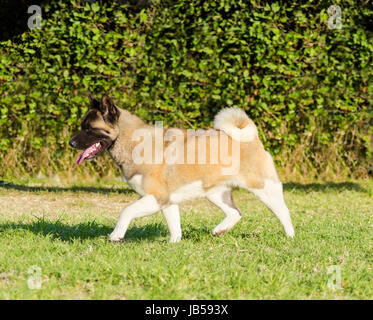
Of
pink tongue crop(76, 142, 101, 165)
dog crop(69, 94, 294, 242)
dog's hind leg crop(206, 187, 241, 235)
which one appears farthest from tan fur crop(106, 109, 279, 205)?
dog's hind leg crop(206, 187, 241, 235)

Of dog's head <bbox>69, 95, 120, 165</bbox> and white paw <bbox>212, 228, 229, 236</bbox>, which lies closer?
dog's head <bbox>69, 95, 120, 165</bbox>

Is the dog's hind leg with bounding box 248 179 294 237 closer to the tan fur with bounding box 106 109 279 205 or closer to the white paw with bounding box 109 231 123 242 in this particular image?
the tan fur with bounding box 106 109 279 205

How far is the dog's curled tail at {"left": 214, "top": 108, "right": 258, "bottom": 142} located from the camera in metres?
4.94

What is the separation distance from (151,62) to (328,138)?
3144mm

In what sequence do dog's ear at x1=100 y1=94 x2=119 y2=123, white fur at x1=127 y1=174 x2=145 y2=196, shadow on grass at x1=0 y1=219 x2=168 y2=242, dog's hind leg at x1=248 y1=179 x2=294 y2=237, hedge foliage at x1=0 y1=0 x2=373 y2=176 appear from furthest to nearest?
hedge foliage at x1=0 y1=0 x2=373 y2=176, shadow on grass at x1=0 y1=219 x2=168 y2=242, dog's hind leg at x1=248 y1=179 x2=294 y2=237, dog's ear at x1=100 y1=94 x2=119 y2=123, white fur at x1=127 y1=174 x2=145 y2=196

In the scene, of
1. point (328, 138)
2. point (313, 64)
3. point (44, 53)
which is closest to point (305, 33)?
point (313, 64)

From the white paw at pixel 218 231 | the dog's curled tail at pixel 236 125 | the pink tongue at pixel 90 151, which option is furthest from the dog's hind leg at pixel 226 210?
the pink tongue at pixel 90 151

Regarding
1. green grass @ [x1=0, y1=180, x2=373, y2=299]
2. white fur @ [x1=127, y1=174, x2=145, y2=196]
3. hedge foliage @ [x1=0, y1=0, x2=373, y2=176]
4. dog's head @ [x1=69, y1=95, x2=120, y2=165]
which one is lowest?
green grass @ [x1=0, y1=180, x2=373, y2=299]

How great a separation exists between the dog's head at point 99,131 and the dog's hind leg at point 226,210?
3.73 ft

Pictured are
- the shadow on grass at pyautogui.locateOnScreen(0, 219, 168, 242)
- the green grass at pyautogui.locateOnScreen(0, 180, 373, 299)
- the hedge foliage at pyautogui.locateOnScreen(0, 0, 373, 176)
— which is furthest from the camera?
the hedge foliage at pyautogui.locateOnScreen(0, 0, 373, 176)

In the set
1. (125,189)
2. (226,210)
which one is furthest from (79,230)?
(125,189)

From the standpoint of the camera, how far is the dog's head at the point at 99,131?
4656 millimetres

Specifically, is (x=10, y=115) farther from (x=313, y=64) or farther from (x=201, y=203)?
(x=313, y=64)

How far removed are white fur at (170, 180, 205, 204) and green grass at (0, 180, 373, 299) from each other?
0.41m
